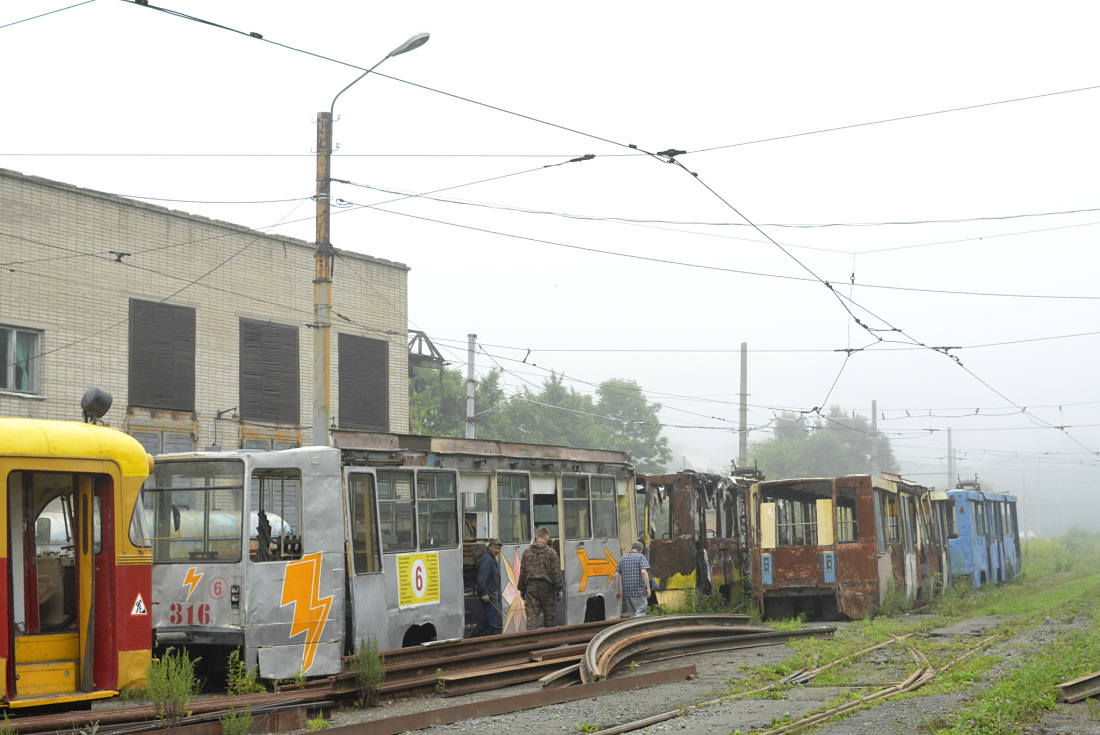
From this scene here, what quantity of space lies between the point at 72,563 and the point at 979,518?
28462 mm

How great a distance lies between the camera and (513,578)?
15.8m

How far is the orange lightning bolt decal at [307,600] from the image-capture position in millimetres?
11617

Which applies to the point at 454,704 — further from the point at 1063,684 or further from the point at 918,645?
the point at 918,645

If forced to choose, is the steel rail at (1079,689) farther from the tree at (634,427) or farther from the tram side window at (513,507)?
the tree at (634,427)

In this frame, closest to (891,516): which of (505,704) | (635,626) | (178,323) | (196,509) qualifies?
(635,626)

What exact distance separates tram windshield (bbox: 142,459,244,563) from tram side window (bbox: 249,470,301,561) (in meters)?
0.18

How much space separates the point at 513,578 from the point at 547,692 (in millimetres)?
4633

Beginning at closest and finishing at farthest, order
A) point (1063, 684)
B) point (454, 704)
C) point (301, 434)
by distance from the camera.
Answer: point (1063, 684) < point (454, 704) < point (301, 434)

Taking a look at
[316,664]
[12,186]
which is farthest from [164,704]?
[12,186]

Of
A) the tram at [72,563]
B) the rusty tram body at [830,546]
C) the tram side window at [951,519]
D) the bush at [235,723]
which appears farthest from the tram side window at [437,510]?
the tram side window at [951,519]

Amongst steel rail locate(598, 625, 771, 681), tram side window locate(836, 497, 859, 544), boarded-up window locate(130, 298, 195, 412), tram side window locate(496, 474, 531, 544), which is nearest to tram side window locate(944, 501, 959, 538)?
tram side window locate(836, 497, 859, 544)

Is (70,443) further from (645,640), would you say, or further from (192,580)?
(645,640)

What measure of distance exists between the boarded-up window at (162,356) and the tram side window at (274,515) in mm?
12779

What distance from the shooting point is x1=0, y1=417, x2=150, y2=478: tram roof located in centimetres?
915
